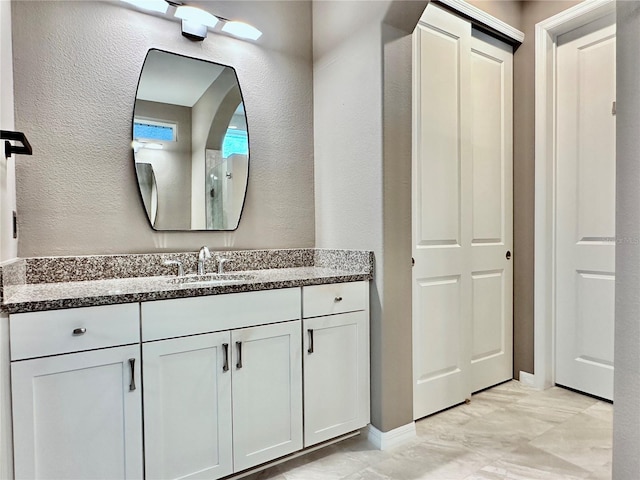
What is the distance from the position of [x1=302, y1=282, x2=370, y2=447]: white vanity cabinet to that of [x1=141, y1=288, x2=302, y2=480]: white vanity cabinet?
0.06 m

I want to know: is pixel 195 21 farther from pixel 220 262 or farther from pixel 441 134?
pixel 441 134

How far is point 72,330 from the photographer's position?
4.01ft

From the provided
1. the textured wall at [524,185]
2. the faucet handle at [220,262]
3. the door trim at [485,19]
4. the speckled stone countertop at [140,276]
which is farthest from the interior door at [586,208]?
the faucet handle at [220,262]

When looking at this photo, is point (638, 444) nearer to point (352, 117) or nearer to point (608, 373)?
point (608, 373)

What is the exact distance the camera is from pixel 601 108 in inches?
93.1

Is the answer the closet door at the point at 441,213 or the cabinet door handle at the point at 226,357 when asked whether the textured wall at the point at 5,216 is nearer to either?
the cabinet door handle at the point at 226,357

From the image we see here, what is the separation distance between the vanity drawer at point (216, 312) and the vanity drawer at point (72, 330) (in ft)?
0.20

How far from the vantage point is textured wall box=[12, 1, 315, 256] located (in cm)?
164

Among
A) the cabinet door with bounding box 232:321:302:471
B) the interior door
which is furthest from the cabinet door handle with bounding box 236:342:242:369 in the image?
the interior door

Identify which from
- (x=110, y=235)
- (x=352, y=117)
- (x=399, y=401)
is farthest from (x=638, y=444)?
(x=110, y=235)

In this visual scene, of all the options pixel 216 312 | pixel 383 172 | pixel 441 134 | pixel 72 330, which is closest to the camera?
pixel 72 330

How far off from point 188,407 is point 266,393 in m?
0.33

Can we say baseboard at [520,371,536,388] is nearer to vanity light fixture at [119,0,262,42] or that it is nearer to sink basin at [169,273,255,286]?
sink basin at [169,273,255,286]

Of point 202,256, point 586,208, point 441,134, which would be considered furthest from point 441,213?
point 202,256
